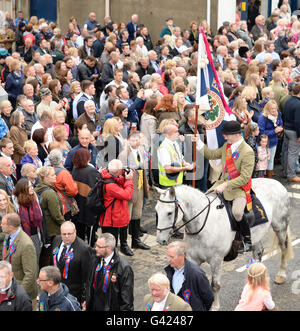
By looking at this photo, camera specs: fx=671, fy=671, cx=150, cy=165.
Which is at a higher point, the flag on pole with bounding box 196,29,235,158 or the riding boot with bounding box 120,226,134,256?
the flag on pole with bounding box 196,29,235,158

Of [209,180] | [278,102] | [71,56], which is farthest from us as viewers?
[71,56]

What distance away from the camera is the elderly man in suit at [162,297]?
6922 millimetres

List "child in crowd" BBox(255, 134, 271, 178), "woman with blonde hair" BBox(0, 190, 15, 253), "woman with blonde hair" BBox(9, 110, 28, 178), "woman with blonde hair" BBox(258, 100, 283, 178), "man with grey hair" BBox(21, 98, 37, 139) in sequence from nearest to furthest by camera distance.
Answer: "woman with blonde hair" BBox(0, 190, 15, 253) < "woman with blonde hair" BBox(9, 110, 28, 178) < "man with grey hair" BBox(21, 98, 37, 139) < "child in crowd" BBox(255, 134, 271, 178) < "woman with blonde hair" BBox(258, 100, 283, 178)

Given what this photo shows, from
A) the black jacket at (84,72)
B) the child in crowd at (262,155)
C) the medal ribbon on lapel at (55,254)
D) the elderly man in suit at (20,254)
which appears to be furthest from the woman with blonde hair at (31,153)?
the black jacket at (84,72)

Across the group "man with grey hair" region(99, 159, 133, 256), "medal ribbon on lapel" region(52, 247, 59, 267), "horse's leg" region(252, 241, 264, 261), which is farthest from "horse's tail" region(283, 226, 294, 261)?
"medal ribbon on lapel" region(52, 247, 59, 267)

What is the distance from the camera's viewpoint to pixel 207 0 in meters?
26.5

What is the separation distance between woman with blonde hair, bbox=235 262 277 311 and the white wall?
20370mm

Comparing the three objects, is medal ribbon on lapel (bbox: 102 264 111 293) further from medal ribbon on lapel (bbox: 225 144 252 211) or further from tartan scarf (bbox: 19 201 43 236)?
medal ribbon on lapel (bbox: 225 144 252 211)

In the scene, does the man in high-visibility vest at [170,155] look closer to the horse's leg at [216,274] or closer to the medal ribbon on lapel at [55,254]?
the horse's leg at [216,274]

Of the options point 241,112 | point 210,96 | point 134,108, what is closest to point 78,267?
point 210,96

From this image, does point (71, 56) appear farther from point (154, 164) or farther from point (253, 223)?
point (253, 223)

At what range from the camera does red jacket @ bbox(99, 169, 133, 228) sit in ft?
34.4
